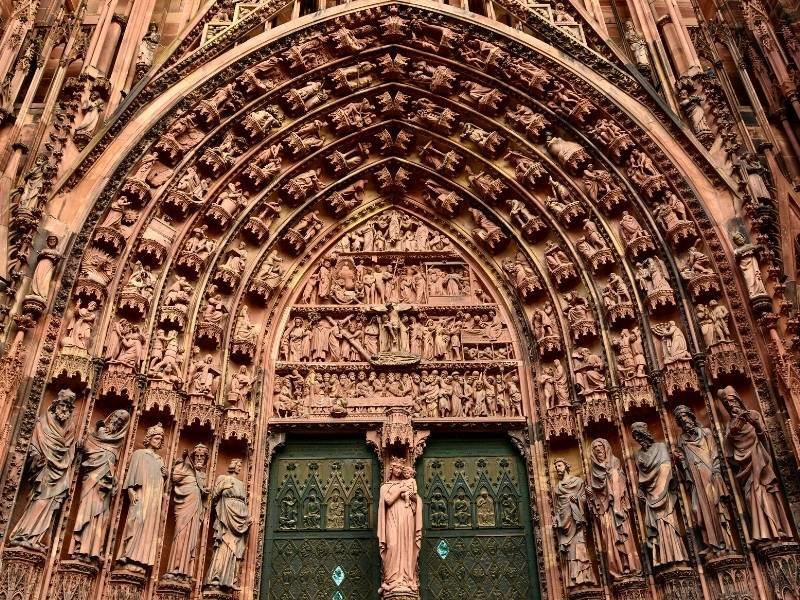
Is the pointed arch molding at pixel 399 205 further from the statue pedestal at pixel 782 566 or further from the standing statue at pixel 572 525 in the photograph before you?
the statue pedestal at pixel 782 566

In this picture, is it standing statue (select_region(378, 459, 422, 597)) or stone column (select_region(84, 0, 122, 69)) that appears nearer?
standing statue (select_region(378, 459, 422, 597))

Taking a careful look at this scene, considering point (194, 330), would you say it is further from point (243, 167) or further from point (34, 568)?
point (34, 568)

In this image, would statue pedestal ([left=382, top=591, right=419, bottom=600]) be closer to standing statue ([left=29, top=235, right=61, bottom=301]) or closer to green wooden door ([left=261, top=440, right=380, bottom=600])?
green wooden door ([left=261, top=440, right=380, bottom=600])

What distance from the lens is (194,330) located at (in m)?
8.71

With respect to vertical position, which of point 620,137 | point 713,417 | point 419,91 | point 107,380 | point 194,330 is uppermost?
point 419,91

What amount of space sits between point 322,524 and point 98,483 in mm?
2577

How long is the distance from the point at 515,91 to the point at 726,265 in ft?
11.9

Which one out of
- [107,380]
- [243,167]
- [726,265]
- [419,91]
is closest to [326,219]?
[243,167]

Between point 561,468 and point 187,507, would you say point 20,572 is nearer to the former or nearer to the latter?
point 187,507

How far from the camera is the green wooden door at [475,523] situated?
8242mm

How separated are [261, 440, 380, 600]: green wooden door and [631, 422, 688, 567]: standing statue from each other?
2.92 metres

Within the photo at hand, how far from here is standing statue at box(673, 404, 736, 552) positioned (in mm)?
6922

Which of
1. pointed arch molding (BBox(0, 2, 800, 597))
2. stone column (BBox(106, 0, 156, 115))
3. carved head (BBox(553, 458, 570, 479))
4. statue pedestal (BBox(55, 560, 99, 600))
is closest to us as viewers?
statue pedestal (BBox(55, 560, 99, 600))

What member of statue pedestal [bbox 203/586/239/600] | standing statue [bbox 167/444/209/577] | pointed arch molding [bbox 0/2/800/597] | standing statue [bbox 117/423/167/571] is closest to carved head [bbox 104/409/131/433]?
pointed arch molding [bbox 0/2/800/597]
